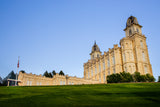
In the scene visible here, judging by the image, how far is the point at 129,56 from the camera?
187 ft

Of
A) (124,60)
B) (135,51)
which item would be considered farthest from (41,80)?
(135,51)

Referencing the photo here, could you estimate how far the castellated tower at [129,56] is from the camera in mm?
55406

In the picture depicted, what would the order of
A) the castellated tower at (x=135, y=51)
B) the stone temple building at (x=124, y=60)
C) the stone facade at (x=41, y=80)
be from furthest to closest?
the castellated tower at (x=135, y=51), the stone temple building at (x=124, y=60), the stone facade at (x=41, y=80)

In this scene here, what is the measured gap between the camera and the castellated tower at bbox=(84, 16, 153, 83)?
2181 inches

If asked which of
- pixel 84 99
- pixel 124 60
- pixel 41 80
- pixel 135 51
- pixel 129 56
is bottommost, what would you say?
pixel 84 99

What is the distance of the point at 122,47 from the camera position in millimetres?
59344

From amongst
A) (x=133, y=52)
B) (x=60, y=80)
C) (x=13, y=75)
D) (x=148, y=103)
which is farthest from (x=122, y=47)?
(x=13, y=75)

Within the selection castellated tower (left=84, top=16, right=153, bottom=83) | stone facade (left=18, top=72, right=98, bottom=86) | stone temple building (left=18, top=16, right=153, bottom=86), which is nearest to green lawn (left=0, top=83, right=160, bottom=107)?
stone facade (left=18, top=72, right=98, bottom=86)

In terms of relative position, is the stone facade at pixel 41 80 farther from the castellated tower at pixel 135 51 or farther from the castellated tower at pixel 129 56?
the castellated tower at pixel 135 51

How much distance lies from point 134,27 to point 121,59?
12.3 m

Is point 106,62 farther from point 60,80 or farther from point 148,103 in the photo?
point 148,103

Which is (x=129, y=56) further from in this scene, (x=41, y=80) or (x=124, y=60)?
(x=41, y=80)

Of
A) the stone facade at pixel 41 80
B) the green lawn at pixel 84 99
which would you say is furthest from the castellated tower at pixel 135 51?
the green lawn at pixel 84 99

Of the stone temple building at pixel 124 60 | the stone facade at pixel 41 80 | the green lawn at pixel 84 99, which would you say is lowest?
the green lawn at pixel 84 99
